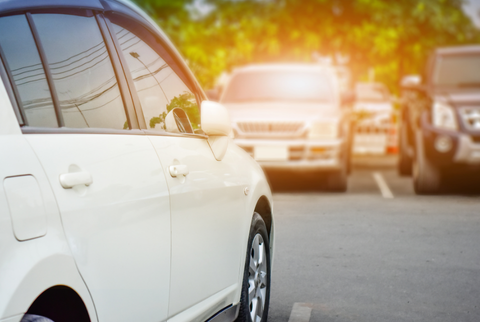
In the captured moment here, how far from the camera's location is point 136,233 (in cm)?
279

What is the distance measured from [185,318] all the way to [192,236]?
0.33 meters

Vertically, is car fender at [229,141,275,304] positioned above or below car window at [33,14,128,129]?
below

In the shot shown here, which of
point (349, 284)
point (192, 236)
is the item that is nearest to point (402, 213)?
point (349, 284)

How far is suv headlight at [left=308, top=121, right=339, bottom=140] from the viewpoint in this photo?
11391 millimetres

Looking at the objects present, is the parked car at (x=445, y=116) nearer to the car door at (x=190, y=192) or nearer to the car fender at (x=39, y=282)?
the car door at (x=190, y=192)

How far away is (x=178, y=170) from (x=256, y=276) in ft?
4.16

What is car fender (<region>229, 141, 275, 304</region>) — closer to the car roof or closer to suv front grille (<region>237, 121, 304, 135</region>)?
suv front grille (<region>237, 121, 304, 135</region>)

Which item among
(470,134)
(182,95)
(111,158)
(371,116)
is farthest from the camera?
(371,116)

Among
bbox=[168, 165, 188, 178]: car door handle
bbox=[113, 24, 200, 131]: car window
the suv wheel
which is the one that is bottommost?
the suv wheel

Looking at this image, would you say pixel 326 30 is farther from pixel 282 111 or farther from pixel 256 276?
pixel 256 276

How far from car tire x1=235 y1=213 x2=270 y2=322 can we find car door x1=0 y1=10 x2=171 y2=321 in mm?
1176

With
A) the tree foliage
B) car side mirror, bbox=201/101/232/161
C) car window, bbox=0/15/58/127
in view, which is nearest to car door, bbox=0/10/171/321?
car window, bbox=0/15/58/127

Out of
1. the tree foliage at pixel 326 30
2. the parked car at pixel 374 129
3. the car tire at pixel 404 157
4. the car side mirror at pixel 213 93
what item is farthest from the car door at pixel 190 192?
the tree foliage at pixel 326 30

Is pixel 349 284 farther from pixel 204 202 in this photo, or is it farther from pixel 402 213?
pixel 402 213
